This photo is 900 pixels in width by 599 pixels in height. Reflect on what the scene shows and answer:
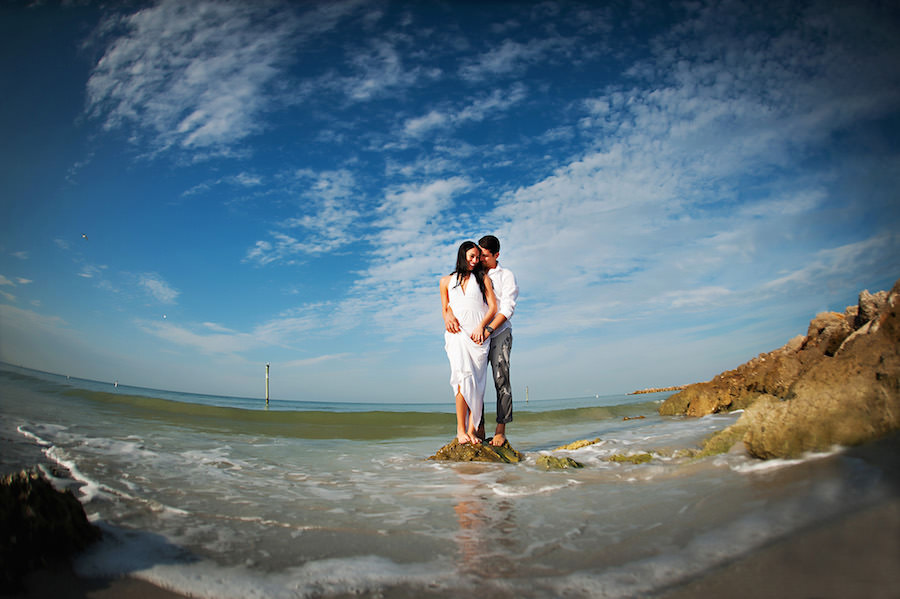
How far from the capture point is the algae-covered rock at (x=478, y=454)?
4.70 meters

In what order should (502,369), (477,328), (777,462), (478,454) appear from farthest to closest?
(502,369) → (477,328) → (478,454) → (777,462)

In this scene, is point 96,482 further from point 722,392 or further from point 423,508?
point 722,392

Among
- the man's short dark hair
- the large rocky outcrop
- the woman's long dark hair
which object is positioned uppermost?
the man's short dark hair

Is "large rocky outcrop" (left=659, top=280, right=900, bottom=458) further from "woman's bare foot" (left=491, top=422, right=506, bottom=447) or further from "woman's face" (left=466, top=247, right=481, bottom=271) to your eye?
"woman's face" (left=466, top=247, right=481, bottom=271)

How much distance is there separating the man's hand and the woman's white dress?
0.04 metres

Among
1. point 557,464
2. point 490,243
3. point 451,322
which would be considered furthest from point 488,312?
point 557,464

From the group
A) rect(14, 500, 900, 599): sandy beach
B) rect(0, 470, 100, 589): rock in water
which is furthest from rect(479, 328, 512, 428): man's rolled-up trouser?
rect(0, 470, 100, 589): rock in water

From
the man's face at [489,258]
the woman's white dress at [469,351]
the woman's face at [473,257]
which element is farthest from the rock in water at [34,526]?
the man's face at [489,258]

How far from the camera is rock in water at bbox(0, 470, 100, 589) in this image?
1472mm

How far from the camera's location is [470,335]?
17.2ft

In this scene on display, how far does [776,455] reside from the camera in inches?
98.7

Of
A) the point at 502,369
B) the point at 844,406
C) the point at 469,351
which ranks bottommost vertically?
the point at 844,406

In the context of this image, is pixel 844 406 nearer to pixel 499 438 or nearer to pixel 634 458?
pixel 634 458

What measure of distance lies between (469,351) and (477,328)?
28cm
